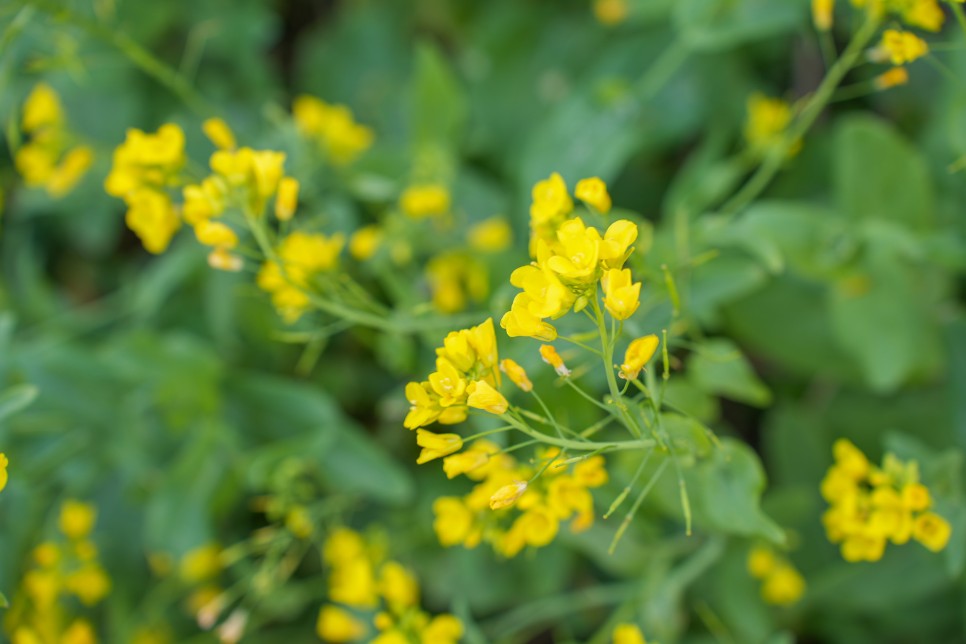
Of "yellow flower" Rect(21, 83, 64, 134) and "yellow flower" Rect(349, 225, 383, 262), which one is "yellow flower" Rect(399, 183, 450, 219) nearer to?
"yellow flower" Rect(349, 225, 383, 262)

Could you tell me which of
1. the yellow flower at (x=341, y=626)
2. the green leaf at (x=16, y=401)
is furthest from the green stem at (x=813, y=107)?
the green leaf at (x=16, y=401)

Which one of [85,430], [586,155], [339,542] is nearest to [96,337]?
[85,430]

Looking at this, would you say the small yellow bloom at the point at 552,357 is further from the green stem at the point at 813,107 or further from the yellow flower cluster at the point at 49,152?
the yellow flower cluster at the point at 49,152

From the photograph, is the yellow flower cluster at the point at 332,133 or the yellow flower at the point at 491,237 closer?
the yellow flower at the point at 491,237

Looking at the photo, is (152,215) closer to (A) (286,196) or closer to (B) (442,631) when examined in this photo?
(A) (286,196)

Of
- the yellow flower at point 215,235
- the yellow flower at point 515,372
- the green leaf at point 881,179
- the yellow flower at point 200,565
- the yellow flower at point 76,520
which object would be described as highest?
the yellow flower at point 215,235

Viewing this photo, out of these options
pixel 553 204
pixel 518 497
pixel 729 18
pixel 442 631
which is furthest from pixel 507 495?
pixel 729 18

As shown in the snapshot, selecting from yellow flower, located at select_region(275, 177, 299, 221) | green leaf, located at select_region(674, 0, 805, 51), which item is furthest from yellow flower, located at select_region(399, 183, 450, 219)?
green leaf, located at select_region(674, 0, 805, 51)
